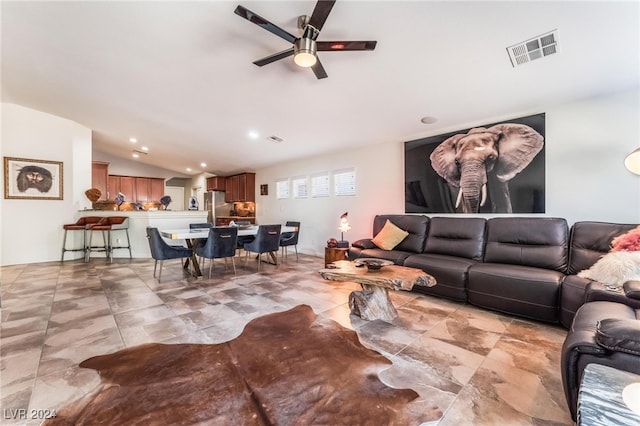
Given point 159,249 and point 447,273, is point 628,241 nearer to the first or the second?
point 447,273

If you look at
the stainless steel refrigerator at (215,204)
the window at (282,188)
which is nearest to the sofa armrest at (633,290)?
the window at (282,188)

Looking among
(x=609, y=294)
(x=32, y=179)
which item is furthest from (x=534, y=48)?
(x=32, y=179)

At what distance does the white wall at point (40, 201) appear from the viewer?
5121 mm

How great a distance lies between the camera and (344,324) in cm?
255

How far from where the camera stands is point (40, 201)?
214 inches

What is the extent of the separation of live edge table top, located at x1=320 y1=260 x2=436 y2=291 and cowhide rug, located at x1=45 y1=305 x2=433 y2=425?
1.71ft

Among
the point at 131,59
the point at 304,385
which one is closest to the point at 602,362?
the point at 304,385

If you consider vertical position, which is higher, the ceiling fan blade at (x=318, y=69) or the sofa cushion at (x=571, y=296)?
the ceiling fan blade at (x=318, y=69)

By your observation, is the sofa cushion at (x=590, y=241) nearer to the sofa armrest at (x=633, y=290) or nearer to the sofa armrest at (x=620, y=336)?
the sofa armrest at (x=633, y=290)

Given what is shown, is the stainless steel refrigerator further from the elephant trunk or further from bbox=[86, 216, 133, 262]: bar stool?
the elephant trunk

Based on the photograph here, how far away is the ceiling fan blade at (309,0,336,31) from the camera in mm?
1729

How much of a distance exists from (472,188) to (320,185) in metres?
3.30

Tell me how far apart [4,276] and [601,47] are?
26.9ft

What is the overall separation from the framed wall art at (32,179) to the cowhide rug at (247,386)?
5.60 m
